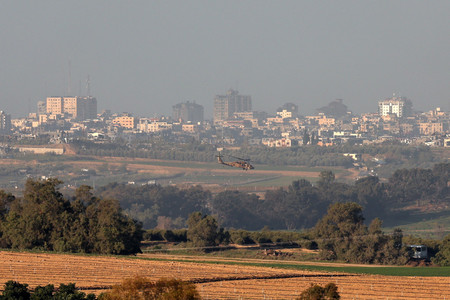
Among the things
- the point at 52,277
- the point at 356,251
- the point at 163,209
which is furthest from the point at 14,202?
the point at 163,209

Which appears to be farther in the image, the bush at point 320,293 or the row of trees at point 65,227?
the row of trees at point 65,227

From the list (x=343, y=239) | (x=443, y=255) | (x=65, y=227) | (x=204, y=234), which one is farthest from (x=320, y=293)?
(x=204, y=234)

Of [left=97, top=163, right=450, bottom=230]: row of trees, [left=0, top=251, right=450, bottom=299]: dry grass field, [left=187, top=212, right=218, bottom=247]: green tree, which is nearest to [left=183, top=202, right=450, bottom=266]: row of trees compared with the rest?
[left=187, top=212, right=218, bottom=247]: green tree

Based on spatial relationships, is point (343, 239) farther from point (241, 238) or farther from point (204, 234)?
point (204, 234)

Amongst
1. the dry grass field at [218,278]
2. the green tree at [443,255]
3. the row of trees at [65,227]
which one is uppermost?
the row of trees at [65,227]

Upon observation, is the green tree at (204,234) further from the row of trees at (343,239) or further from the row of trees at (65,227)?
the row of trees at (65,227)

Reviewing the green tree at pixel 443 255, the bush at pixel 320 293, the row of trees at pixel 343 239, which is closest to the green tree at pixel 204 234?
the row of trees at pixel 343 239
